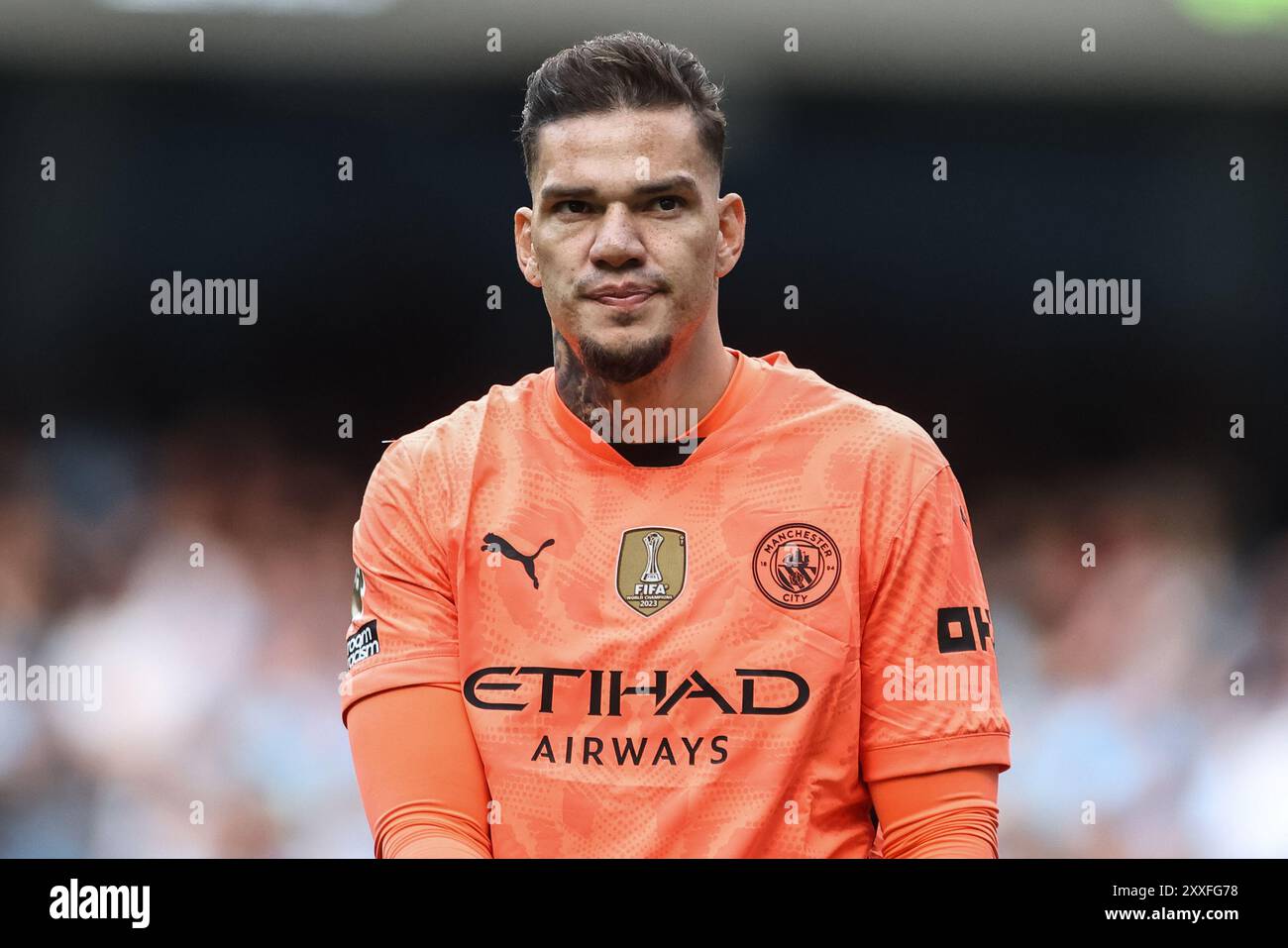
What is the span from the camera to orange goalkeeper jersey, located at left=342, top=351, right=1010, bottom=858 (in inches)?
101

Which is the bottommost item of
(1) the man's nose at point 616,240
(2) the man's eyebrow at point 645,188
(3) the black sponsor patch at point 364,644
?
(3) the black sponsor patch at point 364,644

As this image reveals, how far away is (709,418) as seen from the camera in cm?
279

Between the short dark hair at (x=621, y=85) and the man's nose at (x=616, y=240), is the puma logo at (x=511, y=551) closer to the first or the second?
the man's nose at (x=616, y=240)

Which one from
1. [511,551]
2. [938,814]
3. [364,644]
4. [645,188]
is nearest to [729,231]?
[645,188]

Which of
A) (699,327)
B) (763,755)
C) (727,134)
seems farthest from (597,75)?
(763,755)

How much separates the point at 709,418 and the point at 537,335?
60 cm

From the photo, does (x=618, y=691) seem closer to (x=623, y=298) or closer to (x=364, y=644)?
(x=364, y=644)

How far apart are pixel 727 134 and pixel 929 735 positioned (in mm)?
1274

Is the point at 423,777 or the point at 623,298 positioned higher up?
the point at 623,298

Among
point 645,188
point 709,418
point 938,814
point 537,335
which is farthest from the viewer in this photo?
point 537,335

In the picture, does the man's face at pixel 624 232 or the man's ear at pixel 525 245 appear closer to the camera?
the man's face at pixel 624 232

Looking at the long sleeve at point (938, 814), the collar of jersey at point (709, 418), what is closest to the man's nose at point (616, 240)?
Answer: the collar of jersey at point (709, 418)

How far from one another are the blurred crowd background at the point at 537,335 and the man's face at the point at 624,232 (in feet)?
1.49

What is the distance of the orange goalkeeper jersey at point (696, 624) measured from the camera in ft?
8.42
